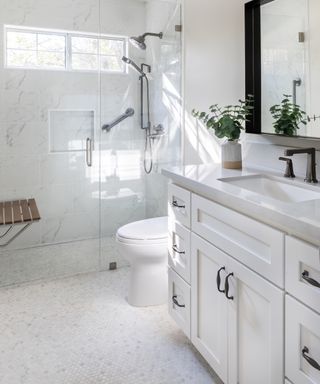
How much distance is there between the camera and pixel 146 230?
7.61 feet

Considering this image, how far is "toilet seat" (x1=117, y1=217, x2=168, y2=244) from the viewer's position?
7.19ft

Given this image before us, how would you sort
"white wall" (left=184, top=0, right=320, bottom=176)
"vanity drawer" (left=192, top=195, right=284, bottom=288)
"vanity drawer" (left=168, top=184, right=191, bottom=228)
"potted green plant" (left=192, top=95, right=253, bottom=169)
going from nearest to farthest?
"vanity drawer" (left=192, top=195, right=284, bottom=288)
"vanity drawer" (left=168, top=184, right=191, bottom=228)
"potted green plant" (left=192, top=95, right=253, bottom=169)
"white wall" (left=184, top=0, right=320, bottom=176)

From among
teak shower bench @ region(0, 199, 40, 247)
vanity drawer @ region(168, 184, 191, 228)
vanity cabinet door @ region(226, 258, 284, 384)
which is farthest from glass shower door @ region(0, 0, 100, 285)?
vanity cabinet door @ region(226, 258, 284, 384)

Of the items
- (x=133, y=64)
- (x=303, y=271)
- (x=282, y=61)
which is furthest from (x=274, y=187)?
(x=133, y=64)

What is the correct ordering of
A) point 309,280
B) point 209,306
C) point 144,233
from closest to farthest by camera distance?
point 309,280
point 209,306
point 144,233

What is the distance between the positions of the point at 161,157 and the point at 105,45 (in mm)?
1058

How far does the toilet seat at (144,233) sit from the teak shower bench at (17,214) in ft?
2.25

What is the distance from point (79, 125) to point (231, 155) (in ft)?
5.48

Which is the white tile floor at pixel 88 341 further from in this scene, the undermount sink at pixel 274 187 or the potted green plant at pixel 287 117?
the potted green plant at pixel 287 117

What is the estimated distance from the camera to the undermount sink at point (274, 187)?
61.6 inches

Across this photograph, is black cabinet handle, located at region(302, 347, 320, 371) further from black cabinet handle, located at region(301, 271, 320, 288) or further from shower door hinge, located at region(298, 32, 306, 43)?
shower door hinge, located at region(298, 32, 306, 43)

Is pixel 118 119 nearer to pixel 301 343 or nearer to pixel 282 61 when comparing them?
pixel 282 61

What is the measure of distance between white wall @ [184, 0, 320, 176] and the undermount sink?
24 cm

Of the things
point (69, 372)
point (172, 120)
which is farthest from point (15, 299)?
point (172, 120)
